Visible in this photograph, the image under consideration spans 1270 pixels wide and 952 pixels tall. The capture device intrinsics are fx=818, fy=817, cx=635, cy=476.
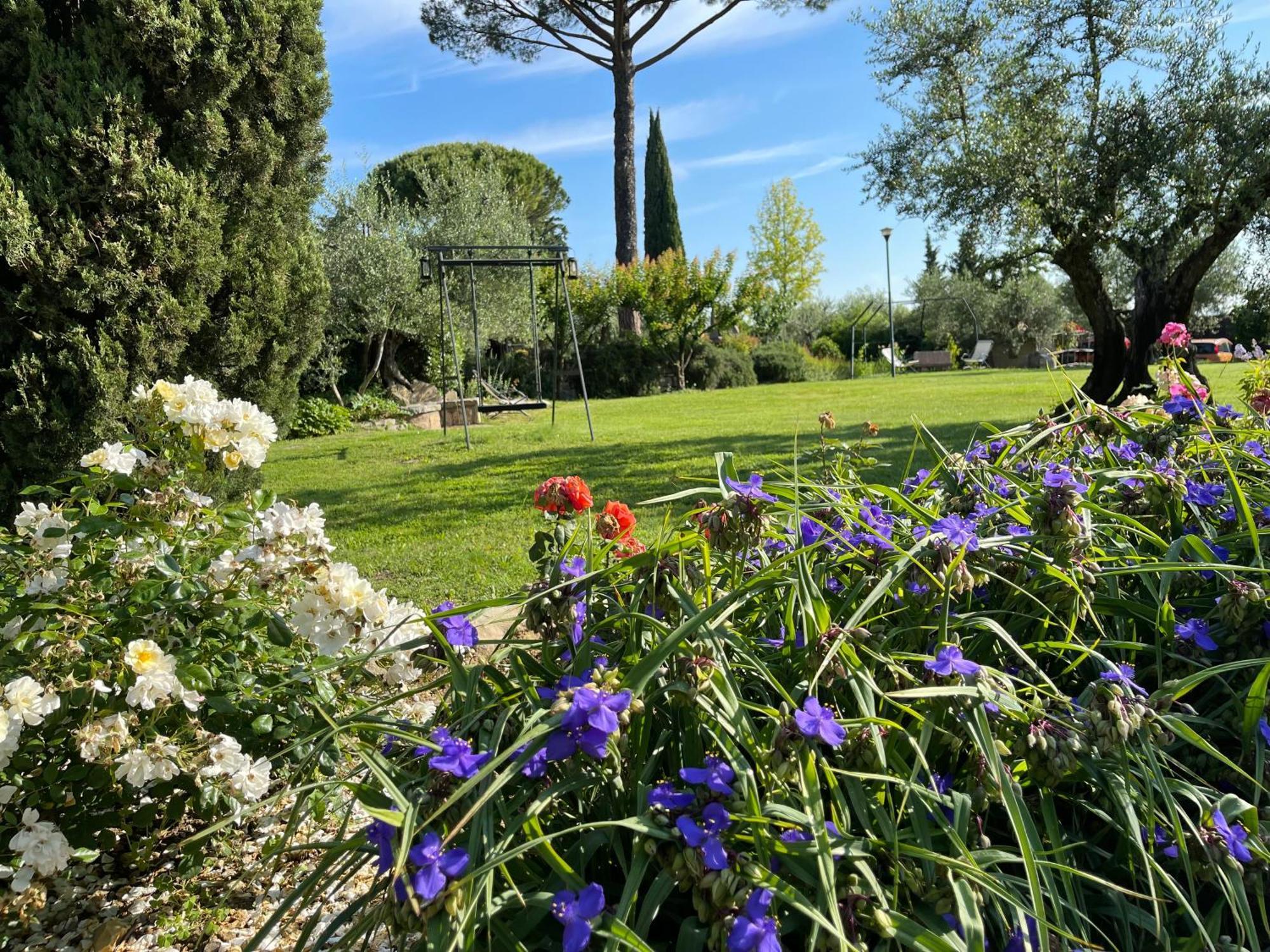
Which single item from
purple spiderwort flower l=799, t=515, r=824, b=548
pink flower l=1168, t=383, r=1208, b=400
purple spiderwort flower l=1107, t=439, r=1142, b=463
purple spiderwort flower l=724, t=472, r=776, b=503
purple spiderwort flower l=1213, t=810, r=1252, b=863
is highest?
pink flower l=1168, t=383, r=1208, b=400

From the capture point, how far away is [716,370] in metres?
20.3

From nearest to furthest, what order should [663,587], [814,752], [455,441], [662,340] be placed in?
[814,752] < [663,587] < [455,441] < [662,340]

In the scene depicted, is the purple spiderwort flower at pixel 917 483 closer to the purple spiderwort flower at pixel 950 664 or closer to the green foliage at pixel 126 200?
the purple spiderwort flower at pixel 950 664

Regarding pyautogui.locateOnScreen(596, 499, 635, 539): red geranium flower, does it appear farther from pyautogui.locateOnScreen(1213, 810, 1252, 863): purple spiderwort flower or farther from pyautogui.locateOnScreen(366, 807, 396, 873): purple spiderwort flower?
pyautogui.locateOnScreen(1213, 810, 1252, 863): purple spiderwort flower

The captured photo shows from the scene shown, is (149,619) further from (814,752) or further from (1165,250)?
(1165,250)

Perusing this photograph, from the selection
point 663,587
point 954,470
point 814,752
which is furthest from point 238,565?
point 954,470

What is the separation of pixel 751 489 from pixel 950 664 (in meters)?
0.31

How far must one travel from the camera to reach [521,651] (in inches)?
45.3

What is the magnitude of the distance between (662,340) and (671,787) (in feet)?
62.3

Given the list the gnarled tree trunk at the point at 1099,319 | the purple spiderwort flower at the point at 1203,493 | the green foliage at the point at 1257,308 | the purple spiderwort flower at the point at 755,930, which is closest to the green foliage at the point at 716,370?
the green foliage at the point at 1257,308

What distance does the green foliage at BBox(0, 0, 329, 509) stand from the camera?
378 centimetres

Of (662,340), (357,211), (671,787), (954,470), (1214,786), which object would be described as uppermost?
(357,211)

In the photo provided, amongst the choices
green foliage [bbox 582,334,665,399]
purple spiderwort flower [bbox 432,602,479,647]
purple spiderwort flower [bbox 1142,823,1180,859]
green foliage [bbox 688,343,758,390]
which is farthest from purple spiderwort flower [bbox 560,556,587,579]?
green foliage [bbox 688,343,758,390]

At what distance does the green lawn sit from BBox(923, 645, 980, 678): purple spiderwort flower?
543 millimetres
